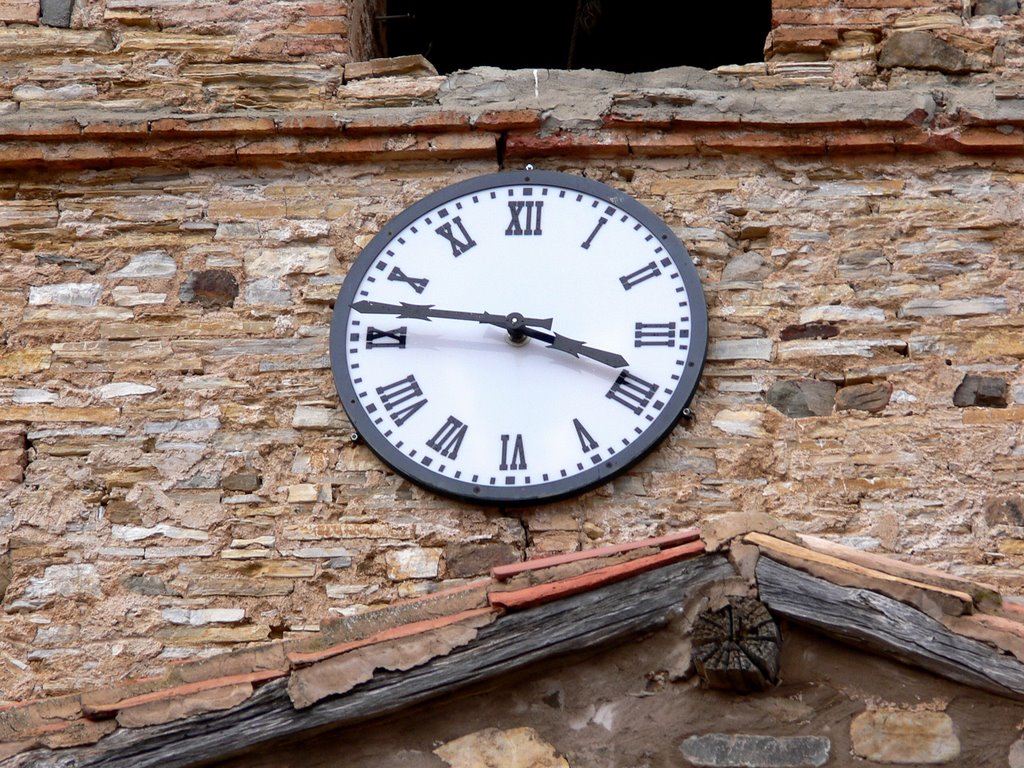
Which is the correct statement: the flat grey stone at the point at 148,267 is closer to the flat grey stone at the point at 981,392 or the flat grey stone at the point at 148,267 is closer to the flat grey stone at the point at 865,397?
the flat grey stone at the point at 865,397

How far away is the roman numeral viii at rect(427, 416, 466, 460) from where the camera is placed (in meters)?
A: 5.73

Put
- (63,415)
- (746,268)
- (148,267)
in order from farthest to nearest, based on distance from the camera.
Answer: (148,267) < (746,268) < (63,415)

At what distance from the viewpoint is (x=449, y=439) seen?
5746 millimetres

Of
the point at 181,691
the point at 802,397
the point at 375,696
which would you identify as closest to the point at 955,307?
the point at 802,397

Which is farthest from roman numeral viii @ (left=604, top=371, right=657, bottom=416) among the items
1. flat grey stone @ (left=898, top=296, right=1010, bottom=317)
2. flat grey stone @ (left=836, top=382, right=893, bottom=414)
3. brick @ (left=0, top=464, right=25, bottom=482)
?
brick @ (left=0, top=464, right=25, bottom=482)

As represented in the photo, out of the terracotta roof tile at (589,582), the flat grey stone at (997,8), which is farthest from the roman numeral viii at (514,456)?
the flat grey stone at (997,8)

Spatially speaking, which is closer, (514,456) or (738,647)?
(738,647)

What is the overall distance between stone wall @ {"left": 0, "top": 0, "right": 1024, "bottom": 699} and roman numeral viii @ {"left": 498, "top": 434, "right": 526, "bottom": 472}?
15 centimetres

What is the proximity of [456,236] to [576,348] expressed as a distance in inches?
22.8

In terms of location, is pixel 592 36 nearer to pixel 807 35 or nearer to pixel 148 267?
pixel 807 35

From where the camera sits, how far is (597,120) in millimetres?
6227

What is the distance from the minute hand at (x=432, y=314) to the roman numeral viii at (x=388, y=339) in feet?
0.17

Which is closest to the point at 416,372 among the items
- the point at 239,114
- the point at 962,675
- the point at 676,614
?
the point at 239,114

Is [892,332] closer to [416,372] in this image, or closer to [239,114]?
[416,372]
